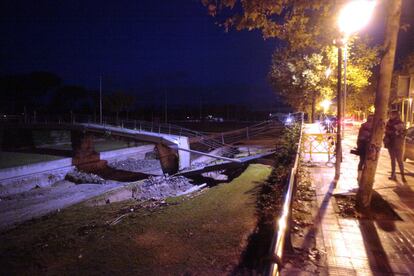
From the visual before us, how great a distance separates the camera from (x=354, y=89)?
76.4 ft

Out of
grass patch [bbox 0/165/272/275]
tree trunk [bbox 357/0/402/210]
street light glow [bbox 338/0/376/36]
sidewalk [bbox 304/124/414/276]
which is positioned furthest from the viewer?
→ street light glow [bbox 338/0/376/36]

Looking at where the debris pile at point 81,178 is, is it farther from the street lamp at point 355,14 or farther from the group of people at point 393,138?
the street lamp at point 355,14

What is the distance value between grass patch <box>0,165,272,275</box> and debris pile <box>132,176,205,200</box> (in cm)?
752

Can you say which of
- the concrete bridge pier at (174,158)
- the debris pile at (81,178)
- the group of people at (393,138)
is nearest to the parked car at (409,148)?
the group of people at (393,138)

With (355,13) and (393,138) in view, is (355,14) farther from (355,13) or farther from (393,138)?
(393,138)

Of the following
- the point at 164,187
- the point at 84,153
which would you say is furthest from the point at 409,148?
the point at 84,153

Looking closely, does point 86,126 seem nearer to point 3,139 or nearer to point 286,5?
point 3,139

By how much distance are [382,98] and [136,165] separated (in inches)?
1097

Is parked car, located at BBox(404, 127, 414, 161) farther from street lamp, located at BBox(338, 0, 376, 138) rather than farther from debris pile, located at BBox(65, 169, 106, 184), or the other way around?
debris pile, located at BBox(65, 169, 106, 184)

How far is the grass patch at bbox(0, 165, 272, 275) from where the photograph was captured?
18.7ft

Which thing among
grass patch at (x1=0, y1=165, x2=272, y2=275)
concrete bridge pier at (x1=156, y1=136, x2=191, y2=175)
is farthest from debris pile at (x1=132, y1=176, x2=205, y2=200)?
grass patch at (x1=0, y1=165, x2=272, y2=275)

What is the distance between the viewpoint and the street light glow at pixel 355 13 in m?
6.55

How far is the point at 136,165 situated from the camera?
32062 millimetres

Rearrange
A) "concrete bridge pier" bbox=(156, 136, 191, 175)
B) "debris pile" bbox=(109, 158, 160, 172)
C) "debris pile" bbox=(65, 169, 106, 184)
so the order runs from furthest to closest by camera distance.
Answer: "debris pile" bbox=(109, 158, 160, 172), "concrete bridge pier" bbox=(156, 136, 191, 175), "debris pile" bbox=(65, 169, 106, 184)
